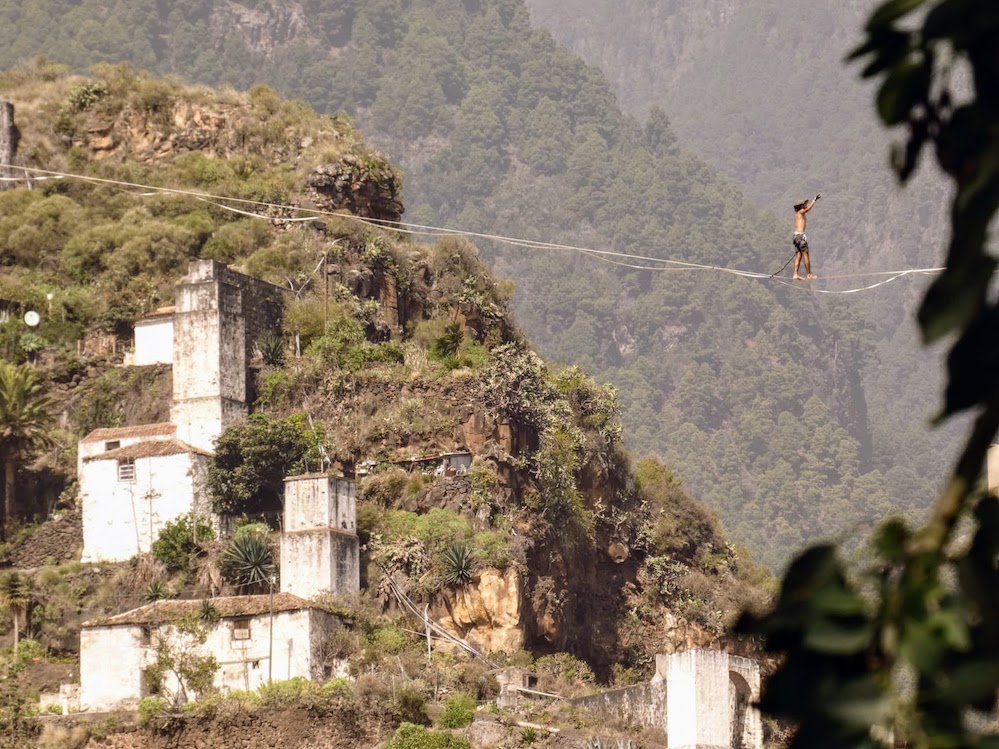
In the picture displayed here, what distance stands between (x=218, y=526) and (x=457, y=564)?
5135 millimetres

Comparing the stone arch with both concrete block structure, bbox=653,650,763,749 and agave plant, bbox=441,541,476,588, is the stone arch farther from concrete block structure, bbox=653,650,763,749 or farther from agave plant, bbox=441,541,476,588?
agave plant, bbox=441,541,476,588

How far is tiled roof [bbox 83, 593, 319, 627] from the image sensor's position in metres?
40.9

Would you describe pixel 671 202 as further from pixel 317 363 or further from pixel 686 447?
pixel 317 363

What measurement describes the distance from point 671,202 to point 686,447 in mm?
38683

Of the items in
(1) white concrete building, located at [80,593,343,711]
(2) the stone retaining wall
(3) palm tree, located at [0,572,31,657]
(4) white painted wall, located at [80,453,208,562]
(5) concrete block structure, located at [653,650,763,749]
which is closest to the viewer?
(1) white concrete building, located at [80,593,343,711]

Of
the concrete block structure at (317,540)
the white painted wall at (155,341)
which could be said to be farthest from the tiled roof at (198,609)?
the white painted wall at (155,341)

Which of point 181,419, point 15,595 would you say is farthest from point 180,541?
point 181,419

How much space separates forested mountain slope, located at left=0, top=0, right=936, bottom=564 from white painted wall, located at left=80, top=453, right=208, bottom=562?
8321 centimetres

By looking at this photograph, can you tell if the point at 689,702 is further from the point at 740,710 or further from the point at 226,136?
the point at 226,136

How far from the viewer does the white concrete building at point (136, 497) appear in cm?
4516

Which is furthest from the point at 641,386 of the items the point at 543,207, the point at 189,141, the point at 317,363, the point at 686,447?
the point at 317,363

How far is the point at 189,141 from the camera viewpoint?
196 feet

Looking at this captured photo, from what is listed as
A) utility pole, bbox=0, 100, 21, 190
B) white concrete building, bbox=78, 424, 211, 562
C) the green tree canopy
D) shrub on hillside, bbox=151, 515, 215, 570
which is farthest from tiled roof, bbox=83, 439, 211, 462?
utility pole, bbox=0, 100, 21, 190

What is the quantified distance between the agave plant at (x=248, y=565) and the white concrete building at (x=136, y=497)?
6.76 ft
